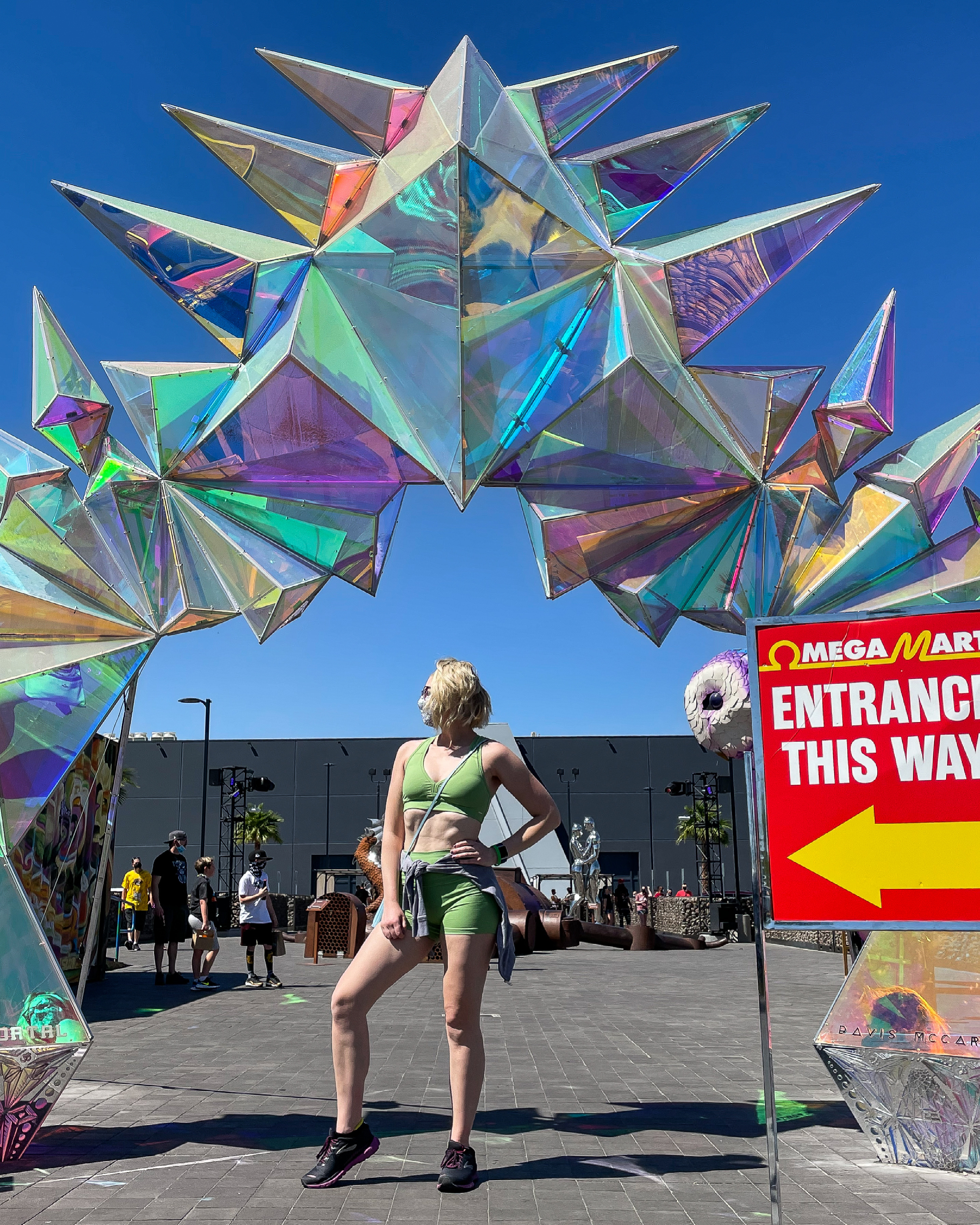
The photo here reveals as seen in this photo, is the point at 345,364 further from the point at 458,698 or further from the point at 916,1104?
the point at 916,1104

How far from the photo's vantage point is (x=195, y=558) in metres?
5.37

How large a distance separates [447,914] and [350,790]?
56.3m

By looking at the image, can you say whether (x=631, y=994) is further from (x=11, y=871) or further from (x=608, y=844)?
(x=608, y=844)

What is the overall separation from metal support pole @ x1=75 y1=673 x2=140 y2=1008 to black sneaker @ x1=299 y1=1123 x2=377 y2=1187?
1.43 meters

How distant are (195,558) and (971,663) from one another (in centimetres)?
363

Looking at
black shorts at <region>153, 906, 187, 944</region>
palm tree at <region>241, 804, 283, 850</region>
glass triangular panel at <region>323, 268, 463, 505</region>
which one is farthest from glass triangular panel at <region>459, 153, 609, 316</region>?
palm tree at <region>241, 804, 283, 850</region>

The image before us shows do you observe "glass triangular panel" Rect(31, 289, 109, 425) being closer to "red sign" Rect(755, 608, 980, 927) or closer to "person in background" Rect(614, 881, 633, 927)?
"red sign" Rect(755, 608, 980, 927)

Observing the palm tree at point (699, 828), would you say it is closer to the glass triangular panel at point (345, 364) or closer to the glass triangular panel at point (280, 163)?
the glass triangular panel at point (345, 364)

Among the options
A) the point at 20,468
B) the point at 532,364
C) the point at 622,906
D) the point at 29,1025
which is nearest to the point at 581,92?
the point at 532,364

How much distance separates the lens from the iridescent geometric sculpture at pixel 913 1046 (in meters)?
4.36

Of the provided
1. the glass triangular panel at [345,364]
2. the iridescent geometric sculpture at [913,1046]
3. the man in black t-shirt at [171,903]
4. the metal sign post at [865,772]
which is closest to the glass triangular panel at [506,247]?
the glass triangular panel at [345,364]

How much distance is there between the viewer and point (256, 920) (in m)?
12.8

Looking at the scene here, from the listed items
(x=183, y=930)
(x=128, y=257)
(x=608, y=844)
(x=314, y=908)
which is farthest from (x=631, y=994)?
(x=608, y=844)

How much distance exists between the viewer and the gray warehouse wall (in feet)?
192
